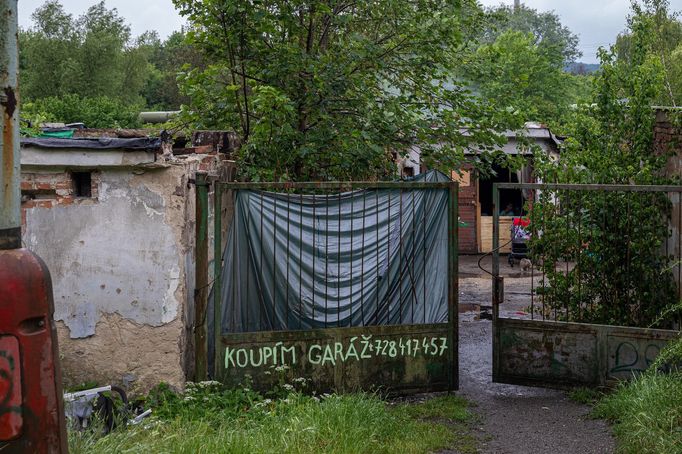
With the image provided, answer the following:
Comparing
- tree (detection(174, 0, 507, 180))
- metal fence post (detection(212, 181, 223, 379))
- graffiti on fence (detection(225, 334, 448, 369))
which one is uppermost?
tree (detection(174, 0, 507, 180))

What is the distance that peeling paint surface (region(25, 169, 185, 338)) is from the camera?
7074 millimetres

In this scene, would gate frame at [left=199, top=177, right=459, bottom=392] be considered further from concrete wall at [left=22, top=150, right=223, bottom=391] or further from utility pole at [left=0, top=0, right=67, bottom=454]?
utility pole at [left=0, top=0, right=67, bottom=454]

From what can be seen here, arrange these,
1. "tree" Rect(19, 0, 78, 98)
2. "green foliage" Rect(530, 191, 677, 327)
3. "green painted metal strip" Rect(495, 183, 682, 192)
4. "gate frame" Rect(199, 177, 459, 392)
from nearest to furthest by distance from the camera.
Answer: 1. "gate frame" Rect(199, 177, 459, 392)
2. "green painted metal strip" Rect(495, 183, 682, 192)
3. "green foliage" Rect(530, 191, 677, 327)
4. "tree" Rect(19, 0, 78, 98)

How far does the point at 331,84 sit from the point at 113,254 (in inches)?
145

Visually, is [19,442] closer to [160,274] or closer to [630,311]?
[160,274]

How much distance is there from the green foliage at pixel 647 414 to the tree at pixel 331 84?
3.90 metres

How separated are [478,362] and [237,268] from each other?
3.67m

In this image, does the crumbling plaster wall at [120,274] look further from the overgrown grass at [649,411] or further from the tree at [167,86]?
the tree at [167,86]

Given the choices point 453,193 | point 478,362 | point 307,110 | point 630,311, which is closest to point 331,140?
point 307,110

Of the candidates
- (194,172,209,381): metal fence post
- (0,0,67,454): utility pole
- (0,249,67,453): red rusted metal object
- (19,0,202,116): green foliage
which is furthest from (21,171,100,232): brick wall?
(19,0,202,116): green foliage

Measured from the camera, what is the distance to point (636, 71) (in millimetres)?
9125

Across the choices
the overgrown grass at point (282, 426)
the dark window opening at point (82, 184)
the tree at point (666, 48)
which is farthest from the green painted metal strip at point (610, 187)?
the tree at point (666, 48)

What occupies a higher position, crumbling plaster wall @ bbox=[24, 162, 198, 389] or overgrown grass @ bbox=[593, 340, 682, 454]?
crumbling plaster wall @ bbox=[24, 162, 198, 389]

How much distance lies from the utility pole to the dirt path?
15.3 ft
